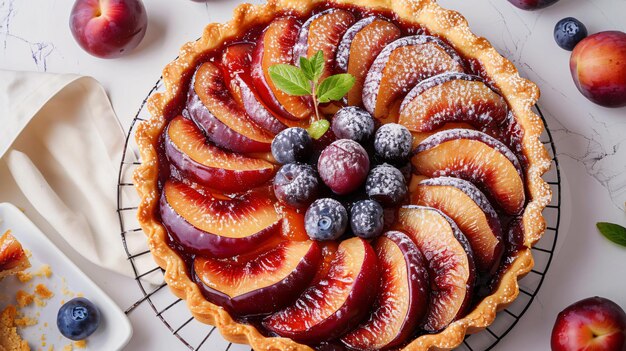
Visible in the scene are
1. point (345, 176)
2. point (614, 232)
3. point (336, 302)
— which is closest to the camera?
point (336, 302)

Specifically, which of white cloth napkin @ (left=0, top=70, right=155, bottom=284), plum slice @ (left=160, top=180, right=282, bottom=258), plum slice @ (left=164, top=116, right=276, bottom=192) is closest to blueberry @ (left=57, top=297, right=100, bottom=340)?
white cloth napkin @ (left=0, top=70, right=155, bottom=284)

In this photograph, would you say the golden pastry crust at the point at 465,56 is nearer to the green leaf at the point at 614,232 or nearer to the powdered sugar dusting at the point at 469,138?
the powdered sugar dusting at the point at 469,138

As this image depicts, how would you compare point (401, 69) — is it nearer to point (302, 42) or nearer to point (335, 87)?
point (335, 87)

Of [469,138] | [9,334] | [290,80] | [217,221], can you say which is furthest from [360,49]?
[9,334]

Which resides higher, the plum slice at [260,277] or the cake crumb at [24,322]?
the plum slice at [260,277]

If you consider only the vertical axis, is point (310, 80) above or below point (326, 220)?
above

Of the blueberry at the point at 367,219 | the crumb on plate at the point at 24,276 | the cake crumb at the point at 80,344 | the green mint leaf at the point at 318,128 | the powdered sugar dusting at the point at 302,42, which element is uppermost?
the powdered sugar dusting at the point at 302,42

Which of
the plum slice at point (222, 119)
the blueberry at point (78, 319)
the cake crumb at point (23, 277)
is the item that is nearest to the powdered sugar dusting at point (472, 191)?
the plum slice at point (222, 119)

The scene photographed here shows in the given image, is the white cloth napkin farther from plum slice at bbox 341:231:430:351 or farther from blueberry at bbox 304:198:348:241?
plum slice at bbox 341:231:430:351
